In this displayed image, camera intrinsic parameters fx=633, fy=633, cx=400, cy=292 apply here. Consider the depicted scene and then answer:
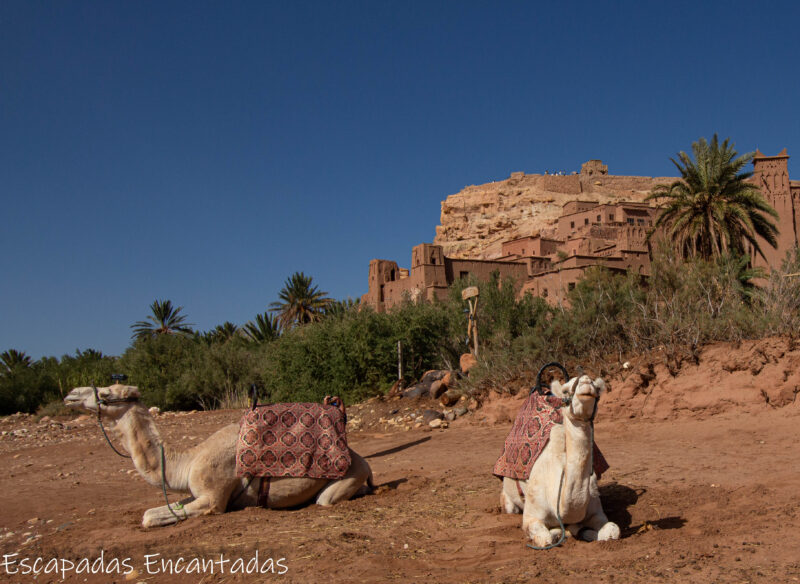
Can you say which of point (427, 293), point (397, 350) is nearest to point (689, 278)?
point (397, 350)

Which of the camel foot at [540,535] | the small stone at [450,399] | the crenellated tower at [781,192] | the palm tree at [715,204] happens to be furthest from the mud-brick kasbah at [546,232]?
the camel foot at [540,535]

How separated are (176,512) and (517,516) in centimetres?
310

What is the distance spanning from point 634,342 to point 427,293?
23832mm

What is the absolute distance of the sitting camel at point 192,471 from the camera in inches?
231

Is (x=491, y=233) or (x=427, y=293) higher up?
(x=491, y=233)

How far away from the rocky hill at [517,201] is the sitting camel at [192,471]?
74.6 meters

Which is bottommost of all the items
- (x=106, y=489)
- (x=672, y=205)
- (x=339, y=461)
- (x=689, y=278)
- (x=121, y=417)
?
(x=106, y=489)

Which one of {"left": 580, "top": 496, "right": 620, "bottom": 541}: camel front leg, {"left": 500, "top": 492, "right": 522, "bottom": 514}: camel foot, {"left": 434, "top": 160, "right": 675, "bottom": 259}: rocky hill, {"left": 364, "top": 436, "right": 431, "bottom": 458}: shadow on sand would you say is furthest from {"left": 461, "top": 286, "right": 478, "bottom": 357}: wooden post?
{"left": 434, "top": 160, "right": 675, "bottom": 259}: rocky hill

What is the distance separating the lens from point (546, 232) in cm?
7462

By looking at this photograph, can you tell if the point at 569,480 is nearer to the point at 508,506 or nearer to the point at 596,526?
the point at 596,526

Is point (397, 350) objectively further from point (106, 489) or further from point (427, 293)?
point (427, 293)

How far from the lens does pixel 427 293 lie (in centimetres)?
3612

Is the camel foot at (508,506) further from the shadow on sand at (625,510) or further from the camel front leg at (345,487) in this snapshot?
the camel front leg at (345,487)

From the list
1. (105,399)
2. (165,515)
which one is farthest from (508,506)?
(105,399)
